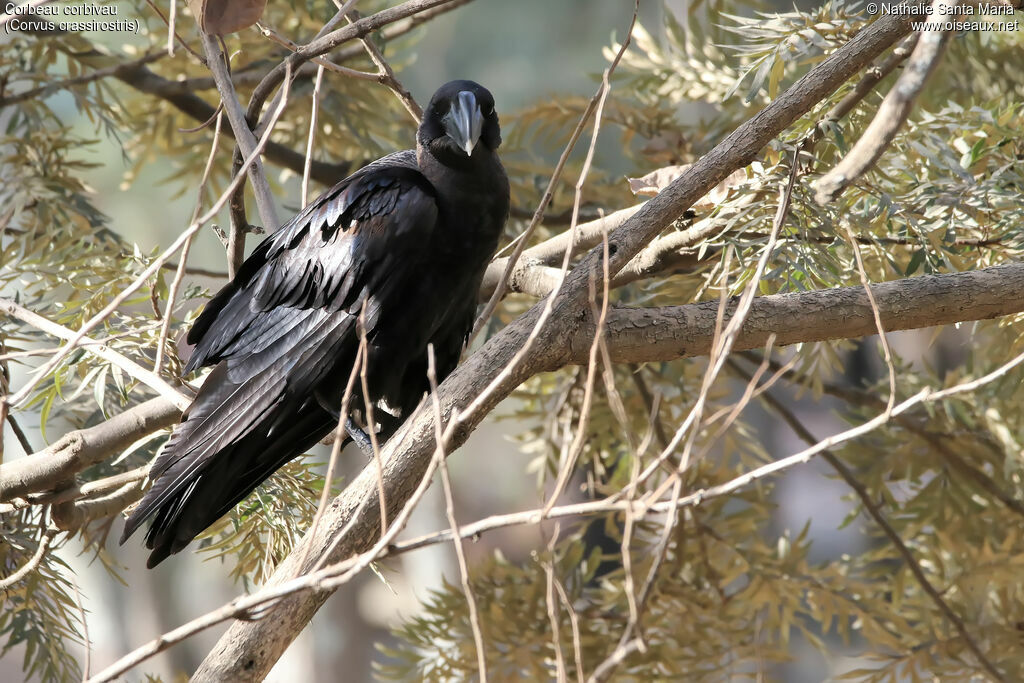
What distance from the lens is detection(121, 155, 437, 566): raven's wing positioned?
1181 millimetres

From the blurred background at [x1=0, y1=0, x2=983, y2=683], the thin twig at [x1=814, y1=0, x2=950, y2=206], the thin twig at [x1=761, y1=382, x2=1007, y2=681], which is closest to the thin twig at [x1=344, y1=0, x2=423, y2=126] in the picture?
the thin twig at [x1=814, y1=0, x2=950, y2=206]

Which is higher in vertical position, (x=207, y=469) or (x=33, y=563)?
(x=207, y=469)

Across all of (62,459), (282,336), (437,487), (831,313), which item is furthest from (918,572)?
(437,487)

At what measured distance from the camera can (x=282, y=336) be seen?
1.29m

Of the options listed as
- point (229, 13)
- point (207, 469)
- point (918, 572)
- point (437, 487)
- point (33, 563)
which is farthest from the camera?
point (437, 487)

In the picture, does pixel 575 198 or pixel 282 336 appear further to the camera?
pixel 282 336

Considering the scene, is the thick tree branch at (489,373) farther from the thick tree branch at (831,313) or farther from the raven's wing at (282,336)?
the raven's wing at (282,336)

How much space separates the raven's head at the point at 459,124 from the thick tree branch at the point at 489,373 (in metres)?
0.27

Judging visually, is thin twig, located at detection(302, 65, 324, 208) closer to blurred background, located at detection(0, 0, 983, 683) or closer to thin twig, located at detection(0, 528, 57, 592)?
thin twig, located at detection(0, 528, 57, 592)

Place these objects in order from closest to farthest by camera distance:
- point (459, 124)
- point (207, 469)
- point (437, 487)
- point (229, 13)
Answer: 1. point (229, 13)
2. point (207, 469)
3. point (459, 124)
4. point (437, 487)

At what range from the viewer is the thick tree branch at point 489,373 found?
30.4 inches

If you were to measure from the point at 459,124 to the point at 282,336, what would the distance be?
380 millimetres

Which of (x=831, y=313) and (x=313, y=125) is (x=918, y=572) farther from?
(x=313, y=125)

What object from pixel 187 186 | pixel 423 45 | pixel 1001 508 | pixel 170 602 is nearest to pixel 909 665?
pixel 1001 508
